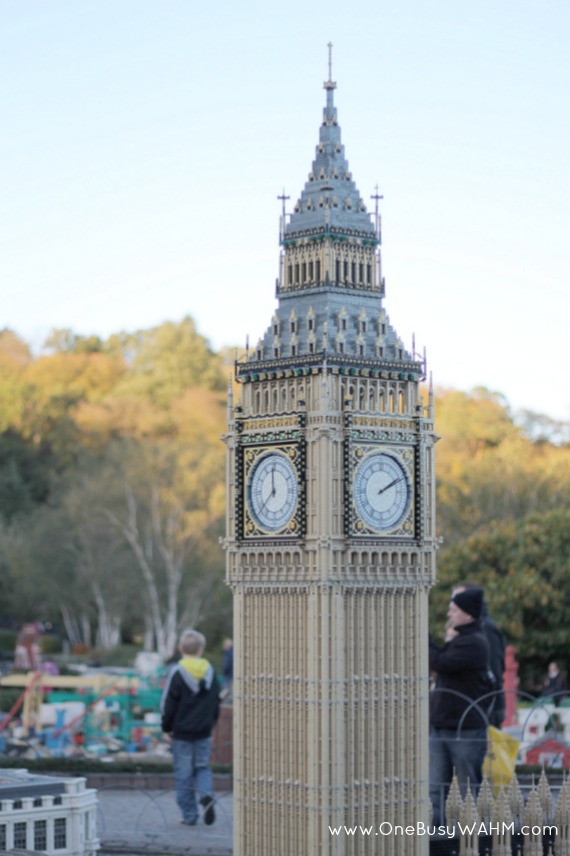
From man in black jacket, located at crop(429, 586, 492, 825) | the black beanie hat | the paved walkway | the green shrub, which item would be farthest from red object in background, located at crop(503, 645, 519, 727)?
the green shrub

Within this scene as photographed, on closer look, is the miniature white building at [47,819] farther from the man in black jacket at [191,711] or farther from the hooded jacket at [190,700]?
the hooded jacket at [190,700]

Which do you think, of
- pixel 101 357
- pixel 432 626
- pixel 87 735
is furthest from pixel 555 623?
pixel 101 357

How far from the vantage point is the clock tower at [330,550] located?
2514 cm

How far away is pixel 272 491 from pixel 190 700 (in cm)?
503

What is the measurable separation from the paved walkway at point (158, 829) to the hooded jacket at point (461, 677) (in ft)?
11.7

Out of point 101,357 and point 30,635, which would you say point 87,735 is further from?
point 101,357

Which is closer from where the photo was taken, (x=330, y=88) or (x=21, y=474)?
(x=330, y=88)

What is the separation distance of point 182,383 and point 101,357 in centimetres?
908

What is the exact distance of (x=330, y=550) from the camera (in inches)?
987

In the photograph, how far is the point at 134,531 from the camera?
76625 mm

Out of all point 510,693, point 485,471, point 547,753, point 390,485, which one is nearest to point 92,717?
point 510,693

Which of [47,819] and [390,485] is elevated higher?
[390,485]

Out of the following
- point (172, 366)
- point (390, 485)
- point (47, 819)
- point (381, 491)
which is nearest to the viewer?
point (381, 491)

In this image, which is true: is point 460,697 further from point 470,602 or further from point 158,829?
point 158,829
